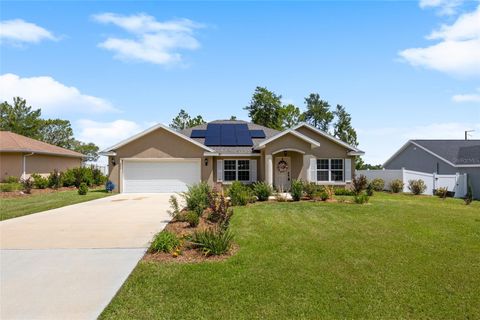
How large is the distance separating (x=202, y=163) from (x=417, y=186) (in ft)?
46.0

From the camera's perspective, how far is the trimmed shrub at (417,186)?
20.5m

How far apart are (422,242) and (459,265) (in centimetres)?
164

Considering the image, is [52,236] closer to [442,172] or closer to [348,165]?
[348,165]

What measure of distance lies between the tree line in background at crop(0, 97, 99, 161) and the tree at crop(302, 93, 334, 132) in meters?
30.7

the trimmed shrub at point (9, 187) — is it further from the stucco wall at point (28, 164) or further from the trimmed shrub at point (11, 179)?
the stucco wall at point (28, 164)

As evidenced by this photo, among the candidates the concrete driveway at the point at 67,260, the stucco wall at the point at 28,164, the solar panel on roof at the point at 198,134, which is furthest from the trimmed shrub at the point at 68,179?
the concrete driveway at the point at 67,260

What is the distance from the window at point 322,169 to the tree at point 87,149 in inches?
1648

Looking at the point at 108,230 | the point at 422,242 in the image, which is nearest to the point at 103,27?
the point at 108,230

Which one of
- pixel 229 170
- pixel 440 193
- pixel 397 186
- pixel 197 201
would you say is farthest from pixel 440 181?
pixel 197 201

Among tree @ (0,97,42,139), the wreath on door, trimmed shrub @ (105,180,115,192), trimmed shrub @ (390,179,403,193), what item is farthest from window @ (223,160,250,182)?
tree @ (0,97,42,139)

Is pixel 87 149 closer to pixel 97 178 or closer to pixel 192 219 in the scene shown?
pixel 97 178

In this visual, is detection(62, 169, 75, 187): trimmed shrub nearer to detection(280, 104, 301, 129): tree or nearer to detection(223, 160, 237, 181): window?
detection(223, 160, 237, 181): window

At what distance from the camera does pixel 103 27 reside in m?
13.2

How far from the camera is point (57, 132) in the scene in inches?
1886
